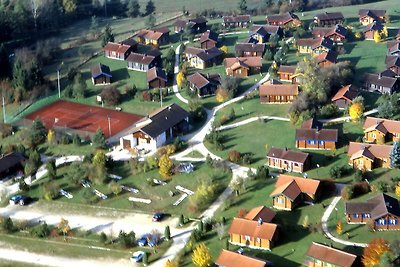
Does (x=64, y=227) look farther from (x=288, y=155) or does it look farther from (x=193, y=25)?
(x=193, y=25)

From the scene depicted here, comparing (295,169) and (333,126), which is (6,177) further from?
(333,126)

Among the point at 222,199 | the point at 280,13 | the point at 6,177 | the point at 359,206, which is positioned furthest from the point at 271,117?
the point at 280,13

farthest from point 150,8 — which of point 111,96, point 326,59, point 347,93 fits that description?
point 347,93

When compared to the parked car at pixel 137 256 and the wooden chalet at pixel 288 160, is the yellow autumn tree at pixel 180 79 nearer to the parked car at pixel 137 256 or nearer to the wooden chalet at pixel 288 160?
the wooden chalet at pixel 288 160

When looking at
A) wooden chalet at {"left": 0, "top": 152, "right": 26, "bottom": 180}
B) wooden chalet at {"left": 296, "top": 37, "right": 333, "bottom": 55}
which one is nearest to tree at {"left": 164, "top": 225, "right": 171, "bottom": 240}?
wooden chalet at {"left": 0, "top": 152, "right": 26, "bottom": 180}

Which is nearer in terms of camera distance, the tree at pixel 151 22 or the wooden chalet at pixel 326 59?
the wooden chalet at pixel 326 59

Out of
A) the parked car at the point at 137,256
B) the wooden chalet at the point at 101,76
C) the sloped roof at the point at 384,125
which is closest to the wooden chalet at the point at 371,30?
the sloped roof at the point at 384,125
